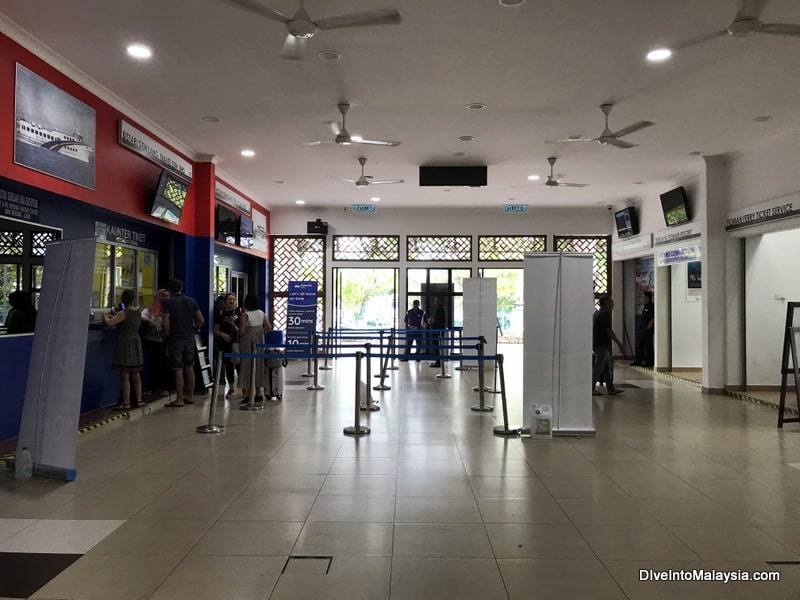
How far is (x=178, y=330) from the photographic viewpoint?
7691 millimetres

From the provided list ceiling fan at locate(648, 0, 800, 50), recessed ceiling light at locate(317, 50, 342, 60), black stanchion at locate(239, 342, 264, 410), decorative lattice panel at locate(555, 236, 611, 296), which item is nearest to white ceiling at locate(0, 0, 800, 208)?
recessed ceiling light at locate(317, 50, 342, 60)

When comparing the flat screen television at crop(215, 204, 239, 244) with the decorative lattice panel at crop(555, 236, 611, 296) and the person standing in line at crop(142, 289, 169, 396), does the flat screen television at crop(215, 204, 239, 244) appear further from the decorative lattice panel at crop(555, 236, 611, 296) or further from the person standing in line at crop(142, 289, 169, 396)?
the decorative lattice panel at crop(555, 236, 611, 296)

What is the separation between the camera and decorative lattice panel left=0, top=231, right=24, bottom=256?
551 centimetres

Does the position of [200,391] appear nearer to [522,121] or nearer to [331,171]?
[331,171]

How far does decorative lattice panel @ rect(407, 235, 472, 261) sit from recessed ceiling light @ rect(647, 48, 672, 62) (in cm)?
960

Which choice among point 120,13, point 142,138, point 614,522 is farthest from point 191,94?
point 614,522

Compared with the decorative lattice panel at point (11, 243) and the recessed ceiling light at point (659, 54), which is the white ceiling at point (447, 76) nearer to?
the recessed ceiling light at point (659, 54)

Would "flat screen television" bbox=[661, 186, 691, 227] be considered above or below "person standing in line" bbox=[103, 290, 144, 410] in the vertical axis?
above

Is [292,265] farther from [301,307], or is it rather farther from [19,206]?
[19,206]

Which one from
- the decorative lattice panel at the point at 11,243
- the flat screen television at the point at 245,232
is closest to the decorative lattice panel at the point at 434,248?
the flat screen television at the point at 245,232

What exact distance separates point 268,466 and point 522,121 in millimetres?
5436

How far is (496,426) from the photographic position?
652 centimetres

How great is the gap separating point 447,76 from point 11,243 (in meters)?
4.63

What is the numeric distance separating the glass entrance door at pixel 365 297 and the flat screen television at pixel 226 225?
432 cm
